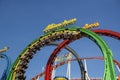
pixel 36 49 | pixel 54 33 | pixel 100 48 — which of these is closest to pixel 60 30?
pixel 54 33

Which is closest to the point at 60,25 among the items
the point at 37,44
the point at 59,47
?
the point at 59,47

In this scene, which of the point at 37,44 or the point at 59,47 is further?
the point at 59,47

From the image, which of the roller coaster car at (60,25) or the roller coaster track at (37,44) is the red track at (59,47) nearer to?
the roller coaster track at (37,44)

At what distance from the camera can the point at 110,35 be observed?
23.9 meters

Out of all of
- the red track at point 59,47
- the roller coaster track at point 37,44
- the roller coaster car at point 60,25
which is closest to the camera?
the roller coaster track at point 37,44

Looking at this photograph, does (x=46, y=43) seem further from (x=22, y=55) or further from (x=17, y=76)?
(x=17, y=76)

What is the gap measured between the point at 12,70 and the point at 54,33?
4.92 m

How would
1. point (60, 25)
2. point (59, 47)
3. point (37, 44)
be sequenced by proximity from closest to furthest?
point (37, 44), point (59, 47), point (60, 25)

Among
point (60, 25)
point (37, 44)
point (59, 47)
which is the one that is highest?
point (60, 25)

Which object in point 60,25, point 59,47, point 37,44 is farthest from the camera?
point 60,25

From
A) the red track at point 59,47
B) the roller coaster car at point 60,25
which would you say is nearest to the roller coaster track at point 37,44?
the red track at point 59,47

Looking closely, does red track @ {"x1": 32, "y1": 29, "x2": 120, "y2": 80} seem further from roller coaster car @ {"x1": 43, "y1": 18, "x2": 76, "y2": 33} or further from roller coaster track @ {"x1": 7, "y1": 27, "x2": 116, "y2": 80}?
roller coaster car @ {"x1": 43, "y1": 18, "x2": 76, "y2": 33}

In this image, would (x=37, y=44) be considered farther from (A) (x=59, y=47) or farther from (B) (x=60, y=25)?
(B) (x=60, y=25)

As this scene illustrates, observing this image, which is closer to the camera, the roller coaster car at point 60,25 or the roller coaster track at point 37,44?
the roller coaster track at point 37,44
